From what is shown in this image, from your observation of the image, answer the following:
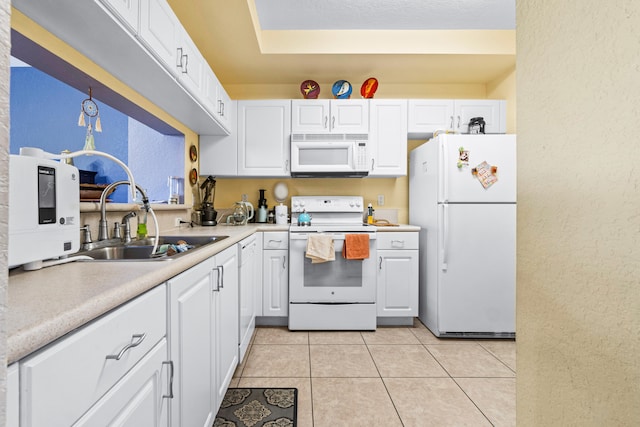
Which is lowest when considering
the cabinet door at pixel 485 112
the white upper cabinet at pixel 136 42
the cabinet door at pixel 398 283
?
the cabinet door at pixel 398 283

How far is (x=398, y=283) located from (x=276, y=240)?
3.81 ft

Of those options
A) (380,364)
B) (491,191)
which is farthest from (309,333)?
(491,191)

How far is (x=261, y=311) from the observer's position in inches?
109

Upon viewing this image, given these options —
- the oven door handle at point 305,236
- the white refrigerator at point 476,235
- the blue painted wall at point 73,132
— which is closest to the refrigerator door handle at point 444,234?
the white refrigerator at point 476,235

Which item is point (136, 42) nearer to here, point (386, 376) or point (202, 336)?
point (202, 336)

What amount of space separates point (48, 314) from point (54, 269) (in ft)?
1.58

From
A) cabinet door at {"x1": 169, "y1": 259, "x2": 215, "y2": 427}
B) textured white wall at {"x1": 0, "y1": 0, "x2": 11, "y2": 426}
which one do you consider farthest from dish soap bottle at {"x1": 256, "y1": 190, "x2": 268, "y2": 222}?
textured white wall at {"x1": 0, "y1": 0, "x2": 11, "y2": 426}

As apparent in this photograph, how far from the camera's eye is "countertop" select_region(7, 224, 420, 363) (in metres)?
0.47

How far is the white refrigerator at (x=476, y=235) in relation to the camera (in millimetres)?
2527

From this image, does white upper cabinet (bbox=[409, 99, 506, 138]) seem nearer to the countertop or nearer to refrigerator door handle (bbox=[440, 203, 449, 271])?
refrigerator door handle (bbox=[440, 203, 449, 271])

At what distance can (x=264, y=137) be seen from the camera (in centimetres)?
310

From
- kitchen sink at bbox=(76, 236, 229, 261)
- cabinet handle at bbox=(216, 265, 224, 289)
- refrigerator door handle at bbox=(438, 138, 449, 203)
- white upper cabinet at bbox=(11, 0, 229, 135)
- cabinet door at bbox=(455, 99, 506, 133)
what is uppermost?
cabinet door at bbox=(455, 99, 506, 133)

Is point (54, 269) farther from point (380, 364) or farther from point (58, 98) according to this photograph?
point (58, 98)

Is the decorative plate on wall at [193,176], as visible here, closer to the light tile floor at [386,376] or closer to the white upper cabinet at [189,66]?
the white upper cabinet at [189,66]
